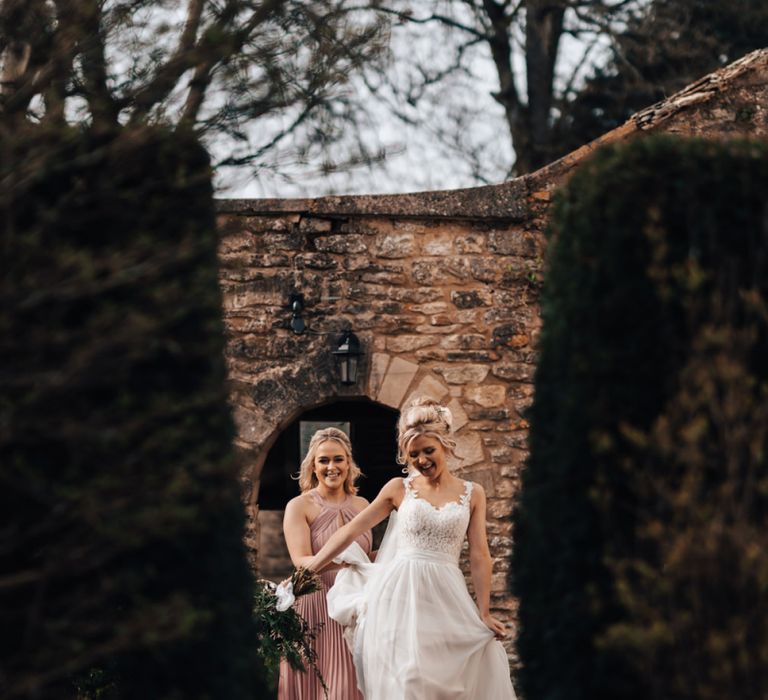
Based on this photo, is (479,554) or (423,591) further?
(479,554)

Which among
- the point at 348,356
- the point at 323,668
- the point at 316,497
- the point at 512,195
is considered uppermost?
the point at 512,195

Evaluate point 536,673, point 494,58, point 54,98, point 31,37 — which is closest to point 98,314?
point 54,98

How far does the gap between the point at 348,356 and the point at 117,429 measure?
183 inches

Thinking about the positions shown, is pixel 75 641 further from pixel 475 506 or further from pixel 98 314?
pixel 475 506

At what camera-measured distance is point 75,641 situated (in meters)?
3.06

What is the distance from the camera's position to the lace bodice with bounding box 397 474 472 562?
18.5ft

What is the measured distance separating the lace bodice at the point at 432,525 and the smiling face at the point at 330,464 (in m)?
0.64

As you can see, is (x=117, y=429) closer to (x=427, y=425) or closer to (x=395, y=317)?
(x=427, y=425)

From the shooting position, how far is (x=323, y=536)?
606cm

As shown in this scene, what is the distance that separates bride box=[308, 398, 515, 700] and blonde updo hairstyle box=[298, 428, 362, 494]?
1.62 feet

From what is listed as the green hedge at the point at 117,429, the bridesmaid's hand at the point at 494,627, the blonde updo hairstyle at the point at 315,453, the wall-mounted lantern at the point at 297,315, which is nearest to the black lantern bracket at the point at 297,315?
the wall-mounted lantern at the point at 297,315

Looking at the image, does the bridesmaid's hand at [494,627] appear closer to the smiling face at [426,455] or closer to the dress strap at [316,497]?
the smiling face at [426,455]

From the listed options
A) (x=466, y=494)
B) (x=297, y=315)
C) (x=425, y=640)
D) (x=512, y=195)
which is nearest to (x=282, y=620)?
(x=425, y=640)

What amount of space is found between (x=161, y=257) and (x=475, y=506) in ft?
9.64
